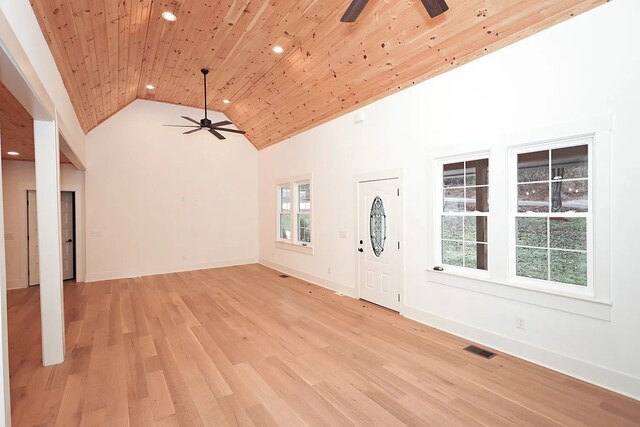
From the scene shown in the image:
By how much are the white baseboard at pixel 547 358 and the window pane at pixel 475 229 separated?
1.00 meters

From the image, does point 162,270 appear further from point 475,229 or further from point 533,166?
point 533,166

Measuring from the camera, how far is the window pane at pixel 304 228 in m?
6.79

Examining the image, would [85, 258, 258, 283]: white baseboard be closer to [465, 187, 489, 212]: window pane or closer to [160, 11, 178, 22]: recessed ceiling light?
[160, 11, 178, 22]: recessed ceiling light

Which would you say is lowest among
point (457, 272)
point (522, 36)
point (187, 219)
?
point (457, 272)

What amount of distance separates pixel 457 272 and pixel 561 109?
1.93 m

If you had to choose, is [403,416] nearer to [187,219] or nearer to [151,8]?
[151,8]

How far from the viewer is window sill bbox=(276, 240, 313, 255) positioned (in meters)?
6.44

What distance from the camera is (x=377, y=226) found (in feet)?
15.7

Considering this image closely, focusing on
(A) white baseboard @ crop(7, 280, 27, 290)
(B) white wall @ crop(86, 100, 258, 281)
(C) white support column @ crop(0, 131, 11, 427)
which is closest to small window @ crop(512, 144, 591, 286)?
(C) white support column @ crop(0, 131, 11, 427)

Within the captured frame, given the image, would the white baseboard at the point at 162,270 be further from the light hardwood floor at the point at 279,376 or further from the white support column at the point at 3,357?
the white support column at the point at 3,357

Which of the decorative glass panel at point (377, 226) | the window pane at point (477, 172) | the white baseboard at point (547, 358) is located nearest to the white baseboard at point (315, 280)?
the decorative glass panel at point (377, 226)

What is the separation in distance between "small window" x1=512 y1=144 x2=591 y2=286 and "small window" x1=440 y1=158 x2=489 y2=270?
1.24ft

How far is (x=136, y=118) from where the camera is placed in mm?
6988

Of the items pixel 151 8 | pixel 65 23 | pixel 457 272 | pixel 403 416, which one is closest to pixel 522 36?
pixel 457 272
